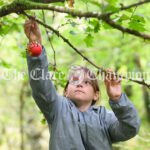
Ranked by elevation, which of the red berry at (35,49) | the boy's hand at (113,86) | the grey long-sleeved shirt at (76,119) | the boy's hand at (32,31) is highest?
the boy's hand at (32,31)

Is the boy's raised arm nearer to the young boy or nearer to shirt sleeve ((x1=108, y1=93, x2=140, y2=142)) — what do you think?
the young boy

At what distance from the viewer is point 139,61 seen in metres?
9.16

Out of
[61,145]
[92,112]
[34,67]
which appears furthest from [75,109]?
[34,67]

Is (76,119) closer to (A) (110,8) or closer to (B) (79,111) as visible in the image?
(B) (79,111)

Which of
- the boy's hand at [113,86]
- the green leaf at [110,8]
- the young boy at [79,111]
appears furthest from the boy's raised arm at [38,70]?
the green leaf at [110,8]

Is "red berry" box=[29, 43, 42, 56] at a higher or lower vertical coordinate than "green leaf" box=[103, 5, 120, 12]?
lower

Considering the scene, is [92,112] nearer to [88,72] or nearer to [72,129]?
[72,129]

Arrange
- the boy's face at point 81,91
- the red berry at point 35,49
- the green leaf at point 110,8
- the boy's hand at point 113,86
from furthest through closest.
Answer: the boy's face at point 81,91 < the boy's hand at point 113,86 < the red berry at point 35,49 < the green leaf at point 110,8

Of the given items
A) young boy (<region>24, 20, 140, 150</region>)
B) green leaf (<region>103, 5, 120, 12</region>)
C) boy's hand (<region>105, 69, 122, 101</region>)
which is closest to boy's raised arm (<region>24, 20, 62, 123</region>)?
young boy (<region>24, 20, 140, 150</region>)

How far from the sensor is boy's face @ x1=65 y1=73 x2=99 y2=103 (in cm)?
162

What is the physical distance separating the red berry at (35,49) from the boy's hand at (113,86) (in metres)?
0.39

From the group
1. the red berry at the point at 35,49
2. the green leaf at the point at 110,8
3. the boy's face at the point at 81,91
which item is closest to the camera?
the green leaf at the point at 110,8

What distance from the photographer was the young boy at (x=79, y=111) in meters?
1.21

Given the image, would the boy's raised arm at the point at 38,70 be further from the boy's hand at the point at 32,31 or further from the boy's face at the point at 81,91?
the boy's face at the point at 81,91
